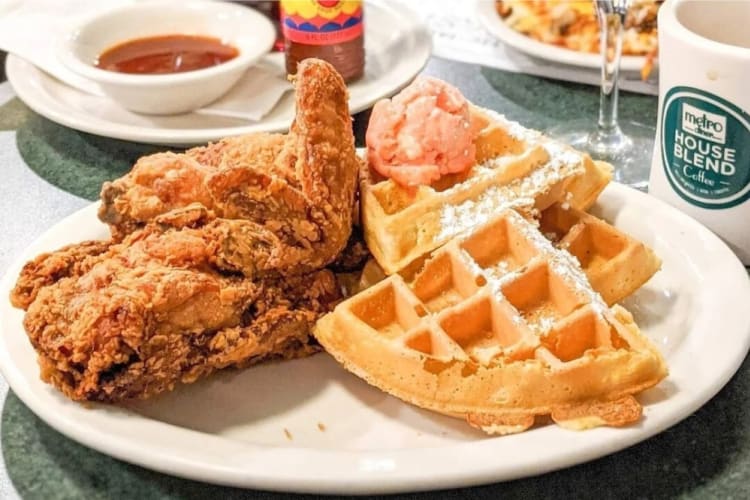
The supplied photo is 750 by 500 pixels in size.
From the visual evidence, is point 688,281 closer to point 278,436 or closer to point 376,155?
point 376,155

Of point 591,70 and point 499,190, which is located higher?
point 499,190

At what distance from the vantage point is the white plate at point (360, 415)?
37.6 inches

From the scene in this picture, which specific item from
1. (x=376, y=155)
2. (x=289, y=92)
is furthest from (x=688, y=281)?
(x=289, y=92)

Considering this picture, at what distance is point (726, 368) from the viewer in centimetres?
105

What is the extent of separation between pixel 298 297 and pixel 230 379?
0.46ft

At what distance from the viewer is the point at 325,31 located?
1.89 m

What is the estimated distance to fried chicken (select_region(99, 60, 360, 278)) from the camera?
1.15 m

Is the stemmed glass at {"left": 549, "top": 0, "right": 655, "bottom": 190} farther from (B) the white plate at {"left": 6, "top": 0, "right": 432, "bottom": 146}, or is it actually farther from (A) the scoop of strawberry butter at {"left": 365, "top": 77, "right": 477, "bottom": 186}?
(A) the scoop of strawberry butter at {"left": 365, "top": 77, "right": 477, "bottom": 186}

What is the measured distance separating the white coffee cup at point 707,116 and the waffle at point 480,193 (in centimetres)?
12

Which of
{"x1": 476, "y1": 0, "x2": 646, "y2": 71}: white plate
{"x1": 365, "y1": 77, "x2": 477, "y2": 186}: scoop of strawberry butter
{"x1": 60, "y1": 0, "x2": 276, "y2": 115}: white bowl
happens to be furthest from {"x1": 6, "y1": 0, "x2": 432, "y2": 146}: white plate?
{"x1": 365, "y1": 77, "x2": 477, "y2": 186}: scoop of strawberry butter

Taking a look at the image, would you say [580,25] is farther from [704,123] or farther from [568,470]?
[568,470]

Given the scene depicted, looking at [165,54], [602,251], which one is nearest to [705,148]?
[602,251]

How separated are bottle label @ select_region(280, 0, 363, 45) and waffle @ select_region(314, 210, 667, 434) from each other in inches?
31.5

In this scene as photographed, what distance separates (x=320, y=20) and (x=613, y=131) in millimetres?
639
